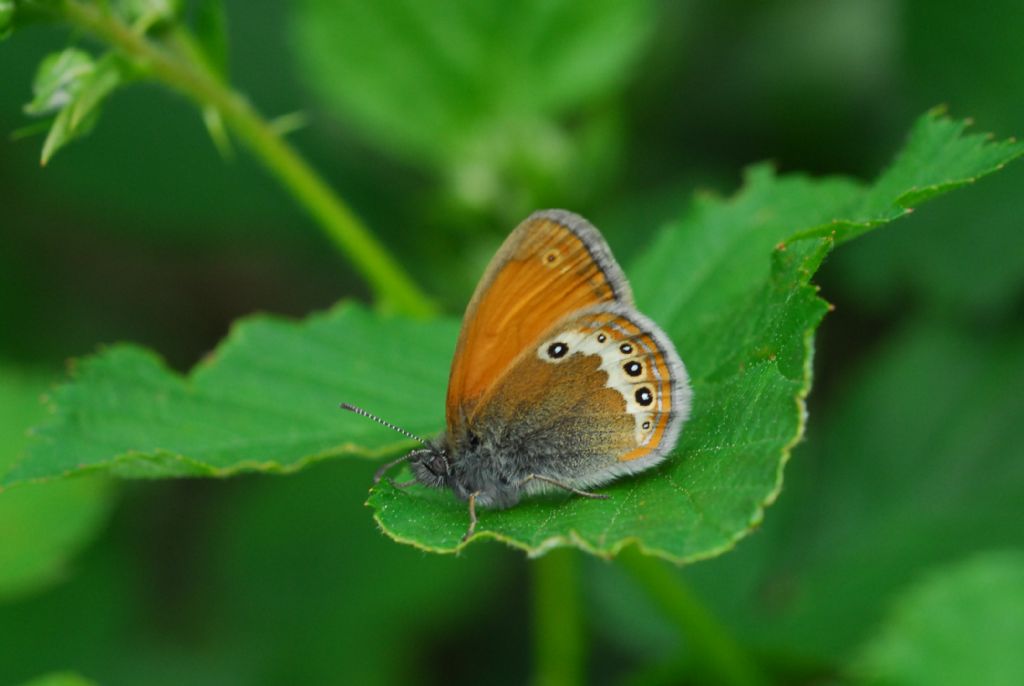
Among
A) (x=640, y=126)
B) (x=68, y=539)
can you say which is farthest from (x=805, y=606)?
(x=68, y=539)

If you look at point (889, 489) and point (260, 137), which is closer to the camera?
point (260, 137)

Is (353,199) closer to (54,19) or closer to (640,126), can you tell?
(640,126)

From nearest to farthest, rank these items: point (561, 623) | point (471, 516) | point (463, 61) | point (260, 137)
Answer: point (471, 516)
point (260, 137)
point (561, 623)
point (463, 61)

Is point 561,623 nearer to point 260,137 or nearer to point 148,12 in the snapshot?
point 260,137

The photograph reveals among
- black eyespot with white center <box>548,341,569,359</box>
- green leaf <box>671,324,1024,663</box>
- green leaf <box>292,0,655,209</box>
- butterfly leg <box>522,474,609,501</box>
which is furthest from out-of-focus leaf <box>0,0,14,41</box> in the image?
green leaf <box>671,324,1024,663</box>

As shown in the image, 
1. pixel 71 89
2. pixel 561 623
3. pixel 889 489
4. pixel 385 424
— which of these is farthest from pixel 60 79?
pixel 889 489

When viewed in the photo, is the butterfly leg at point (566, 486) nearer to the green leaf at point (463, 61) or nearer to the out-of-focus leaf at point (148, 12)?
the out-of-focus leaf at point (148, 12)

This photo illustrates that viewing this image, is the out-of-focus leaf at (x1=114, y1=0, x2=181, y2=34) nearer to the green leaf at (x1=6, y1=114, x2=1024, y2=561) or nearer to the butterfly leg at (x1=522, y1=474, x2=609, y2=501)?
the green leaf at (x1=6, y1=114, x2=1024, y2=561)
